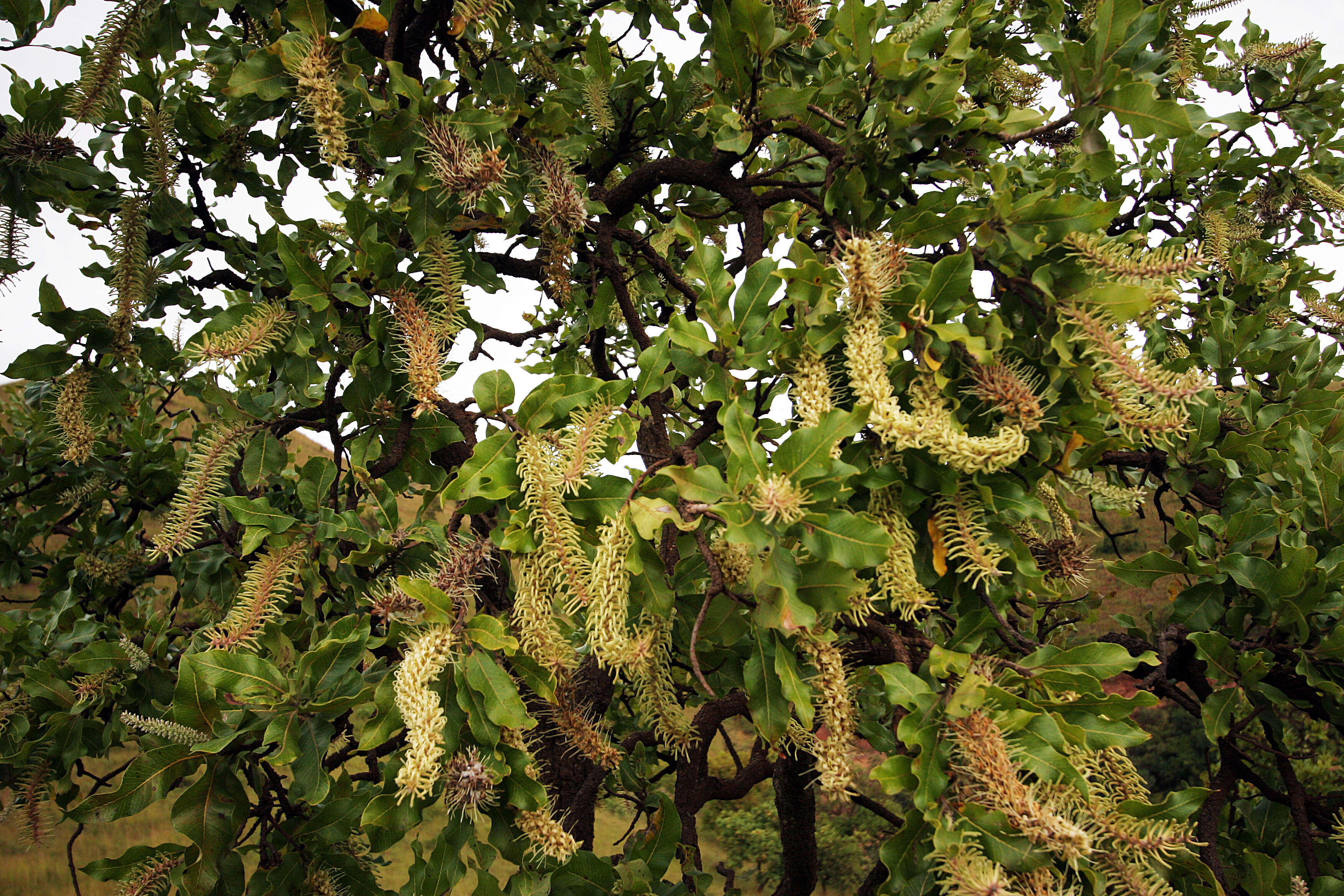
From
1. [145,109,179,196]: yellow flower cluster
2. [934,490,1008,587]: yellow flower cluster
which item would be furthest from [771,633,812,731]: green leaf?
[145,109,179,196]: yellow flower cluster

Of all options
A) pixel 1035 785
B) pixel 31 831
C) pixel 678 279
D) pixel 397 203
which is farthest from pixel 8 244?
pixel 1035 785

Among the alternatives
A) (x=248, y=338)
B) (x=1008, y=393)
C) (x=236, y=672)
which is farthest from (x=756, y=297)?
(x=236, y=672)

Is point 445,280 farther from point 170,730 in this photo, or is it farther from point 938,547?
point 938,547

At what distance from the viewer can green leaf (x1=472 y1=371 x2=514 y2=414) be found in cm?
150

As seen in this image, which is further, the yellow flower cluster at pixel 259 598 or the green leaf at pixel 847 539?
the yellow flower cluster at pixel 259 598

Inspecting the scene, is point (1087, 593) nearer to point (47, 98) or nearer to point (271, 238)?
point (271, 238)

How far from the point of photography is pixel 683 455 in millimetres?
1630

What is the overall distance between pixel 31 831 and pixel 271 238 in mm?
1672

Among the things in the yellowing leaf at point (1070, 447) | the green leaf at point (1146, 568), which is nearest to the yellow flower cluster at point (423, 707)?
the yellowing leaf at point (1070, 447)

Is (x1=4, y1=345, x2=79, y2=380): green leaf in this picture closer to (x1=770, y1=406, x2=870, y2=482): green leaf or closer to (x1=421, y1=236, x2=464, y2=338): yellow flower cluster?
(x1=421, y1=236, x2=464, y2=338): yellow flower cluster

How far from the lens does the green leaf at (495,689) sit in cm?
143

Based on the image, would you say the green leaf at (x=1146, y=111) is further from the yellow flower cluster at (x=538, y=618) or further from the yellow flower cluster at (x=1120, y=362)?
the yellow flower cluster at (x=538, y=618)

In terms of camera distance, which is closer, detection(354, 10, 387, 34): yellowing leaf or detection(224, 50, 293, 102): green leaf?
detection(224, 50, 293, 102): green leaf

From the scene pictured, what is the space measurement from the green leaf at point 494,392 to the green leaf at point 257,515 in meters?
0.58
